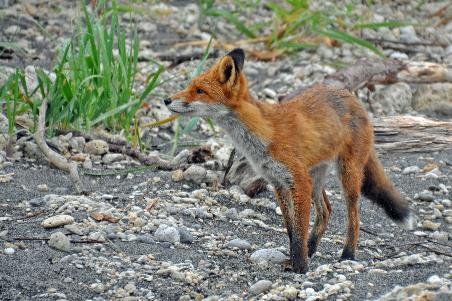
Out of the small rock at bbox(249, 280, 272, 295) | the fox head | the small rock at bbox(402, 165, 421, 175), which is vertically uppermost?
the fox head

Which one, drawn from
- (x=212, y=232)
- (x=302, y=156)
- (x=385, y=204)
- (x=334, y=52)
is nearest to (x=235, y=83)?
(x=302, y=156)

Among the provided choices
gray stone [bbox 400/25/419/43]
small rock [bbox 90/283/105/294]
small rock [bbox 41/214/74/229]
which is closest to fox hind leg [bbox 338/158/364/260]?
small rock [bbox 90/283/105/294]

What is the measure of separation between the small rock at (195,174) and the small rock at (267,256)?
1471mm

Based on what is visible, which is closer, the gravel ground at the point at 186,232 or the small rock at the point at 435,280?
the small rock at the point at 435,280

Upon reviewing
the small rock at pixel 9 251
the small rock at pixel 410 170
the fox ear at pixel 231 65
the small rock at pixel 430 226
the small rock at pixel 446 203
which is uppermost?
the fox ear at pixel 231 65

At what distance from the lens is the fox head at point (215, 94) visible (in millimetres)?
5934

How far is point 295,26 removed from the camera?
436 inches

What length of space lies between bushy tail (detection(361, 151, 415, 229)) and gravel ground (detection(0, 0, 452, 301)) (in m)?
0.23

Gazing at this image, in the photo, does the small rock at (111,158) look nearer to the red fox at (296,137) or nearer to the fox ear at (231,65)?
the red fox at (296,137)

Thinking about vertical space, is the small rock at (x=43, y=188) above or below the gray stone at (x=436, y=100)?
above

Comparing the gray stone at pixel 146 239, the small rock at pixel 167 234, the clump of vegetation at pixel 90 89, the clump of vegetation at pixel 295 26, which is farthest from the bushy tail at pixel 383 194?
the clump of vegetation at pixel 295 26

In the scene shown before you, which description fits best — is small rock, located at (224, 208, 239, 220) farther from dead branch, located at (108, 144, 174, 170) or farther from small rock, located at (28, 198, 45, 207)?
small rock, located at (28, 198, 45, 207)

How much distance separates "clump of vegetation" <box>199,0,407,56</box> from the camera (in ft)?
35.3

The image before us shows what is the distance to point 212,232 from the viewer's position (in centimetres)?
636
